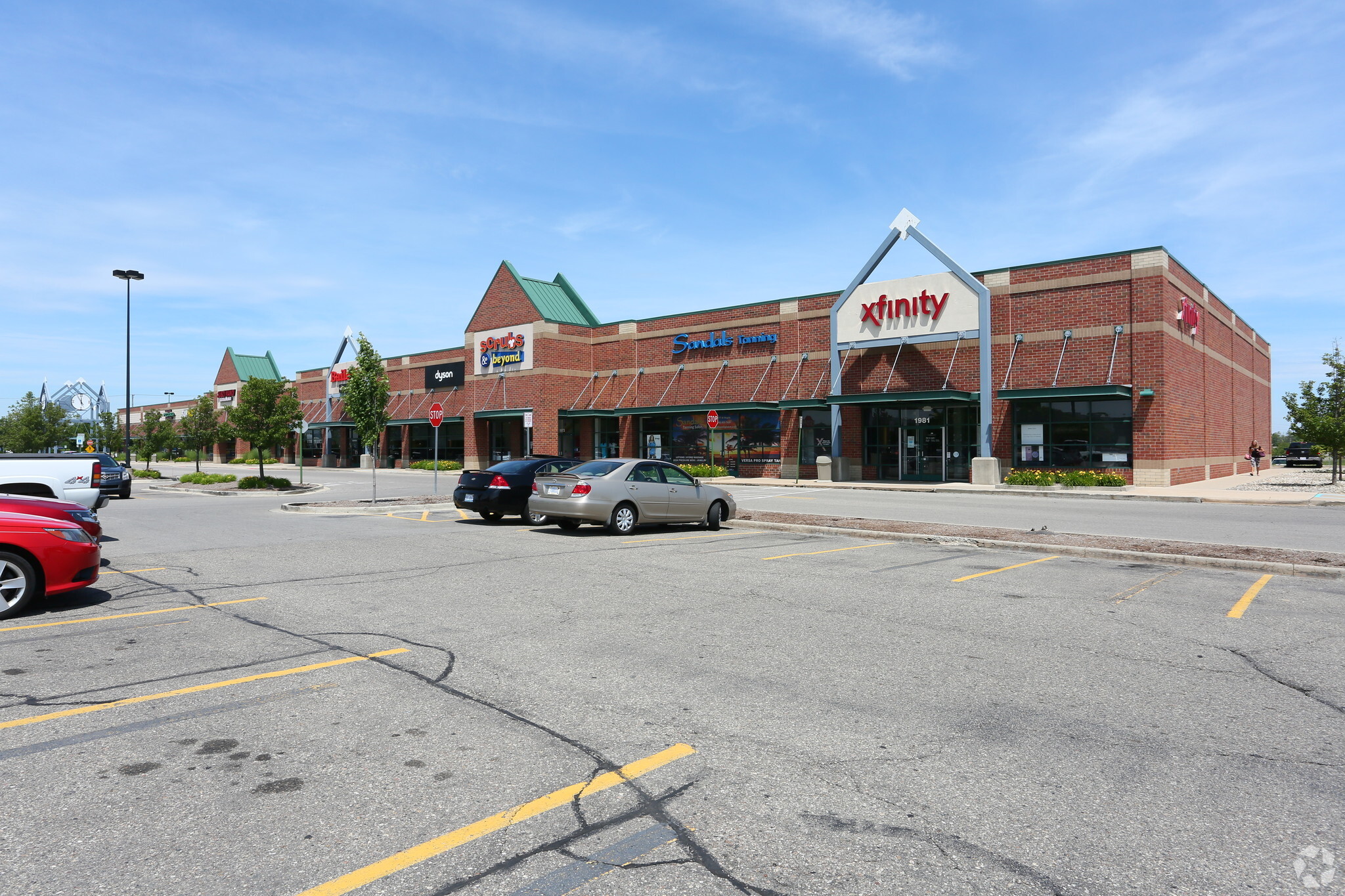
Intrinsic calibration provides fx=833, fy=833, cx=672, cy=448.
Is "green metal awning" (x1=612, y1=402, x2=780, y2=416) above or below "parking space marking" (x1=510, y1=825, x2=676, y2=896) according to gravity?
above

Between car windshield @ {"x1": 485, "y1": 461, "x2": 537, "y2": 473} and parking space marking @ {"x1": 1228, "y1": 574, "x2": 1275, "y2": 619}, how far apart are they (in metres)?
12.4

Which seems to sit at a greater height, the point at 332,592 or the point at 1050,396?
the point at 1050,396

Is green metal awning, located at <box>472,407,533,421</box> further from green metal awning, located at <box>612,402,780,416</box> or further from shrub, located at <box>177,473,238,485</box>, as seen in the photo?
shrub, located at <box>177,473,238,485</box>

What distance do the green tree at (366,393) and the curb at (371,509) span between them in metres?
11.8

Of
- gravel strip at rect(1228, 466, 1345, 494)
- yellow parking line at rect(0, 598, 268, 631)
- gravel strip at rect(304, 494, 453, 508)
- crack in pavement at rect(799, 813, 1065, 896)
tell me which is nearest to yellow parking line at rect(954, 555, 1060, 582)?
crack in pavement at rect(799, 813, 1065, 896)

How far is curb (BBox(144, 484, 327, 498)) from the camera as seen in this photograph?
30.0m

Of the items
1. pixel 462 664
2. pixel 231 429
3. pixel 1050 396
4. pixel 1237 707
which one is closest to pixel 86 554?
pixel 462 664

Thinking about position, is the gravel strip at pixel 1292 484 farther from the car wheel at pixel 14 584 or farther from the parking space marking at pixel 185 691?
the car wheel at pixel 14 584

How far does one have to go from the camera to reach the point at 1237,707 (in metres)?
5.13

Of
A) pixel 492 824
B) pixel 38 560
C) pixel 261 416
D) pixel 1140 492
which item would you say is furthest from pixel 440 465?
pixel 492 824

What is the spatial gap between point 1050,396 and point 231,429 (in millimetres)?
34716

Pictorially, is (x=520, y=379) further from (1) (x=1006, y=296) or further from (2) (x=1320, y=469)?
(2) (x=1320, y=469)

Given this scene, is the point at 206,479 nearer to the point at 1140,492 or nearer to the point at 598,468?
the point at 598,468

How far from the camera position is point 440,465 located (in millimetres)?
50938
